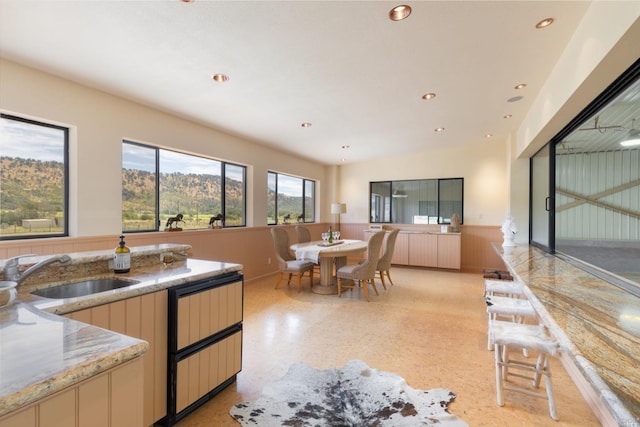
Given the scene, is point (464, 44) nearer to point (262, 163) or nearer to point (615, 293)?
point (615, 293)

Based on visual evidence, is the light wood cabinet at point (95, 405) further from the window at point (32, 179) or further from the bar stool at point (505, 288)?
the bar stool at point (505, 288)

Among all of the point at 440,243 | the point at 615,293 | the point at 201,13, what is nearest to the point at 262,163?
the point at 201,13

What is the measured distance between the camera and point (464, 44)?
8.23 feet

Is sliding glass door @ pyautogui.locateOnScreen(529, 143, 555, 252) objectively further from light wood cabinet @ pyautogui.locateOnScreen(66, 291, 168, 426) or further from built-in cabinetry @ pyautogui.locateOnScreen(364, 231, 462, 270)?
light wood cabinet @ pyautogui.locateOnScreen(66, 291, 168, 426)

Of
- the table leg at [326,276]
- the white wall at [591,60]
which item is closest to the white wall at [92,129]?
the table leg at [326,276]

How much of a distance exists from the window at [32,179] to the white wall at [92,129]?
0.10 m

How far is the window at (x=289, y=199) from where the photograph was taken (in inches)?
241

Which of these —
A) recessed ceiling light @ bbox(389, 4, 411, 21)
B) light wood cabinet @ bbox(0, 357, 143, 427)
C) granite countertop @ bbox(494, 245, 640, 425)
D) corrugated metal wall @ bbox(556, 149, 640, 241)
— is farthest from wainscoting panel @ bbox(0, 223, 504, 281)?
granite countertop @ bbox(494, 245, 640, 425)

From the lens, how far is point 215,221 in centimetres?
480

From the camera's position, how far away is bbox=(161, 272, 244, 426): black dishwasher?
1.74m

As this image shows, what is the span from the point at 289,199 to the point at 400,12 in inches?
194

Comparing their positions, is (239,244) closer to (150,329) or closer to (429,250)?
(150,329)

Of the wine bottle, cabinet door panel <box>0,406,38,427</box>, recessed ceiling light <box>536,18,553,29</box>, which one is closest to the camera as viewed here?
cabinet door panel <box>0,406,38,427</box>

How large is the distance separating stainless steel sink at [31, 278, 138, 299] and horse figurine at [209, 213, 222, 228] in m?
2.86
